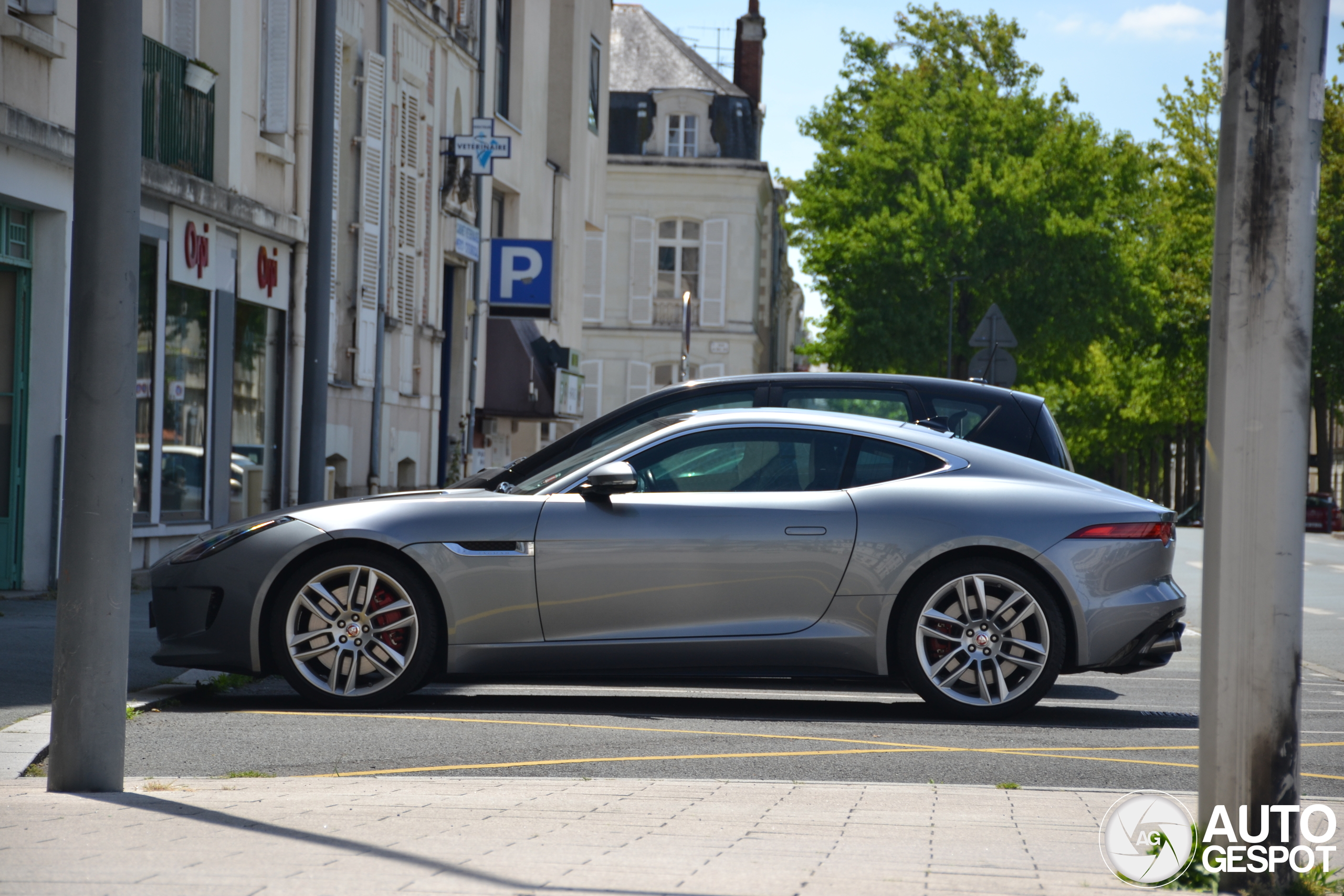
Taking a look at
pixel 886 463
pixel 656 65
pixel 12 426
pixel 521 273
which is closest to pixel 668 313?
pixel 656 65

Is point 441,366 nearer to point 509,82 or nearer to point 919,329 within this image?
point 509,82

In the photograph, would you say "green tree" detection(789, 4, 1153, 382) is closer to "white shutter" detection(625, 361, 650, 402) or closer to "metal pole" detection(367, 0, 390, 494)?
"white shutter" detection(625, 361, 650, 402)

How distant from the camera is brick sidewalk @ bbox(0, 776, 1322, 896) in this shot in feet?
12.1

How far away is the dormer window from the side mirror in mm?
49994

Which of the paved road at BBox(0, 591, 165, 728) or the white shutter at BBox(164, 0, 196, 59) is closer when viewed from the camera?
the paved road at BBox(0, 591, 165, 728)

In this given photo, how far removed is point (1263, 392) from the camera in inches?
146

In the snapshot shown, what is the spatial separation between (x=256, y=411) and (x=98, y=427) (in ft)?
43.1

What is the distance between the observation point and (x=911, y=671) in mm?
7262

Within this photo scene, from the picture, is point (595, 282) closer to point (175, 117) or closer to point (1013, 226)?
point (1013, 226)

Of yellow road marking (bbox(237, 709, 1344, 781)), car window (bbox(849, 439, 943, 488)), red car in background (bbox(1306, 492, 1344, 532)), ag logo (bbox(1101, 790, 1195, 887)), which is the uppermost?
car window (bbox(849, 439, 943, 488))

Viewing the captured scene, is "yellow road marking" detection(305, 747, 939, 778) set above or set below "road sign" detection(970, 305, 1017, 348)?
below

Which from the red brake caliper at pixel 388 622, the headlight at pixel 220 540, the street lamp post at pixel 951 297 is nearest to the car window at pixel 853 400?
the red brake caliper at pixel 388 622

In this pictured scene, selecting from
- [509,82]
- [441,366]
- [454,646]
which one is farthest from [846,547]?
[509,82]

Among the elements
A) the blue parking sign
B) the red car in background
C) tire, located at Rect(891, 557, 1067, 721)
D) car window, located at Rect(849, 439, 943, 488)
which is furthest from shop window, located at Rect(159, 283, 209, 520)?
the red car in background
